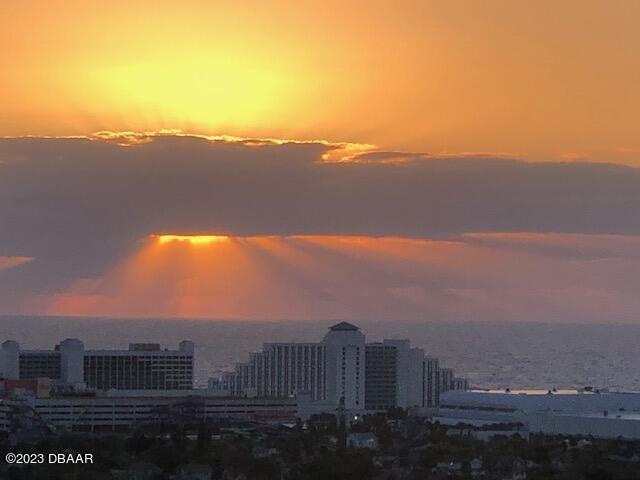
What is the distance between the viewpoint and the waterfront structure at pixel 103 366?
73500 millimetres

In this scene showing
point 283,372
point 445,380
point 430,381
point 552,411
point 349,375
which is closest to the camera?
point 552,411

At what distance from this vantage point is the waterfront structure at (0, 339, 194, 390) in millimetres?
73500

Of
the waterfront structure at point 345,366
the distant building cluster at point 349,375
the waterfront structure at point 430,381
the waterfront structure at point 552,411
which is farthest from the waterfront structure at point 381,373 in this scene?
the waterfront structure at point 552,411

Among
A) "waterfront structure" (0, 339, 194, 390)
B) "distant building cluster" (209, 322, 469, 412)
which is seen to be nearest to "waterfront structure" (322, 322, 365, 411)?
"distant building cluster" (209, 322, 469, 412)

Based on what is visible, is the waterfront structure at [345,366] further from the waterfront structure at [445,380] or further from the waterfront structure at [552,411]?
the waterfront structure at [445,380]

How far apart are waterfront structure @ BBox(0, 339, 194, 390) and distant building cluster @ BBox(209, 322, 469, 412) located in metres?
1.41

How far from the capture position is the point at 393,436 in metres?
53.0

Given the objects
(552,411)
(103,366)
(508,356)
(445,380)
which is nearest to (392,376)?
(445,380)

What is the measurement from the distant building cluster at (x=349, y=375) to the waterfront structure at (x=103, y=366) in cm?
141

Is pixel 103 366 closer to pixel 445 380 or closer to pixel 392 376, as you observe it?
pixel 392 376

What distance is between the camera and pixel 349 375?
7362cm

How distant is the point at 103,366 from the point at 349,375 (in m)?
8.15

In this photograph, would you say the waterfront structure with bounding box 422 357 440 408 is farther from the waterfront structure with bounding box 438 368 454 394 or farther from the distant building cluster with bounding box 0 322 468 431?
the waterfront structure with bounding box 438 368 454 394

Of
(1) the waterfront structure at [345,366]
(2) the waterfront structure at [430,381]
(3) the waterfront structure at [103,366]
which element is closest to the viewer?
(1) the waterfront structure at [345,366]
